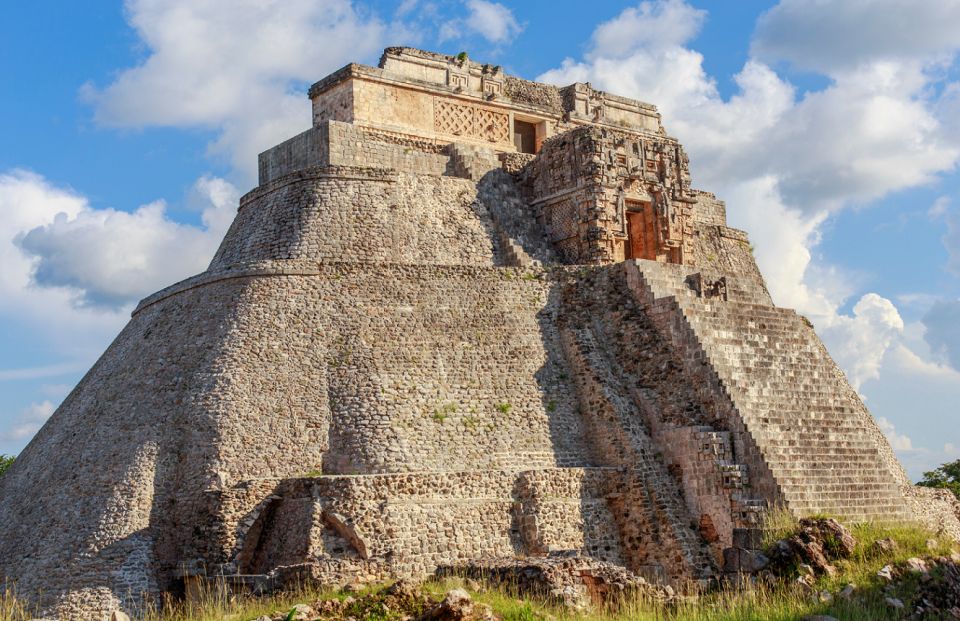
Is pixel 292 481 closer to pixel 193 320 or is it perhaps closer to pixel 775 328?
pixel 193 320

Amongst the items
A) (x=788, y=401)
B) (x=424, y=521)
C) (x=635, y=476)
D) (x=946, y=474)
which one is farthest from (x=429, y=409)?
(x=946, y=474)

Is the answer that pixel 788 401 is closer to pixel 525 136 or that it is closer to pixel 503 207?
pixel 503 207

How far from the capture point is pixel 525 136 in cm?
3344

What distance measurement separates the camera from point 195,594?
1956cm

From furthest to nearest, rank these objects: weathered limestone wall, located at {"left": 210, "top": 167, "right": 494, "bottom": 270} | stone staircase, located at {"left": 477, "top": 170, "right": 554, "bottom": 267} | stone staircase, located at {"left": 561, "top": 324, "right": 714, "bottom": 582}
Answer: stone staircase, located at {"left": 477, "top": 170, "right": 554, "bottom": 267}, weathered limestone wall, located at {"left": 210, "top": 167, "right": 494, "bottom": 270}, stone staircase, located at {"left": 561, "top": 324, "right": 714, "bottom": 582}

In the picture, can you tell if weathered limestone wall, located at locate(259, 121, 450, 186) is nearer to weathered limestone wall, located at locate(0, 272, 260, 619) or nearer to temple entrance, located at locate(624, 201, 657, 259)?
temple entrance, located at locate(624, 201, 657, 259)

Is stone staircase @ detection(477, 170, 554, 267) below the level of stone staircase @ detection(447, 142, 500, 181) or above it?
below

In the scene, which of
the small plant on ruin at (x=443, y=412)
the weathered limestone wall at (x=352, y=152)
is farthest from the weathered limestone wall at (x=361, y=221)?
the small plant on ruin at (x=443, y=412)

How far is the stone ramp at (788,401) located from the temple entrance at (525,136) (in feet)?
29.2

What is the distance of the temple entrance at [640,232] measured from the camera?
28797 millimetres

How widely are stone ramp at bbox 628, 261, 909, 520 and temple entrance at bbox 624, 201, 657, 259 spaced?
3.09m

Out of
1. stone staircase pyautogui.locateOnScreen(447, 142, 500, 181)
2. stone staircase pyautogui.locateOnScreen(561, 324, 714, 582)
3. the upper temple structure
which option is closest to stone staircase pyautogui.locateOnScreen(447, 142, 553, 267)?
stone staircase pyautogui.locateOnScreen(447, 142, 500, 181)

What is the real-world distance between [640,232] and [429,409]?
8986mm

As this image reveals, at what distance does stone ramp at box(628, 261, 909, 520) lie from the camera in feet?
71.2
